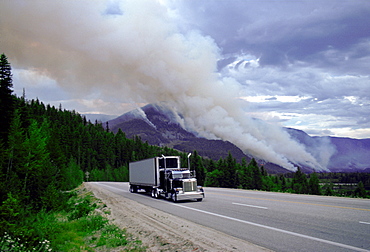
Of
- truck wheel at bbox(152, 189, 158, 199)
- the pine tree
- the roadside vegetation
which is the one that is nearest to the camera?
the roadside vegetation

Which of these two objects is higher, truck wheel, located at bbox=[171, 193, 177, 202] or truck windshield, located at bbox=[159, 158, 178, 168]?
truck windshield, located at bbox=[159, 158, 178, 168]

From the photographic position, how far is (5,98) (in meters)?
41.7

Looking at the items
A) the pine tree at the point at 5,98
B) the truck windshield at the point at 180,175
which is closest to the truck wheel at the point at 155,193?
the truck windshield at the point at 180,175

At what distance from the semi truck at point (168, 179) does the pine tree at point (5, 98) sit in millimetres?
22099

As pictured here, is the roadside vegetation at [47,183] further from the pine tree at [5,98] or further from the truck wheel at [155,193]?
the truck wheel at [155,193]

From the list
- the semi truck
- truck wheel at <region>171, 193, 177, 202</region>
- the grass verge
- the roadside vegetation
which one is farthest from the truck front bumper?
the grass verge

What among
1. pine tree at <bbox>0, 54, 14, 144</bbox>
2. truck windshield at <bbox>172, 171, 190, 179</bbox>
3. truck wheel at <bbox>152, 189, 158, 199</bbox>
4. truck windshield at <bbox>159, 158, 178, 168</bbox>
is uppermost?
pine tree at <bbox>0, 54, 14, 144</bbox>

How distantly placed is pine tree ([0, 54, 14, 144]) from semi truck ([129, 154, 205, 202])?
22099 mm

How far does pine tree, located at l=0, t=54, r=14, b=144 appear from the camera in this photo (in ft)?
131

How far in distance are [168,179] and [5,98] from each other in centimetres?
3256

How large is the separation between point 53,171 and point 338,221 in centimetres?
2551

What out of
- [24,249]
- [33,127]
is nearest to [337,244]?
[24,249]

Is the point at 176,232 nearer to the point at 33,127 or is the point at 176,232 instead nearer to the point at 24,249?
the point at 24,249

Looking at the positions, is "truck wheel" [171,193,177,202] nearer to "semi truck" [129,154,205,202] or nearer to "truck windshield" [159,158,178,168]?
"semi truck" [129,154,205,202]
